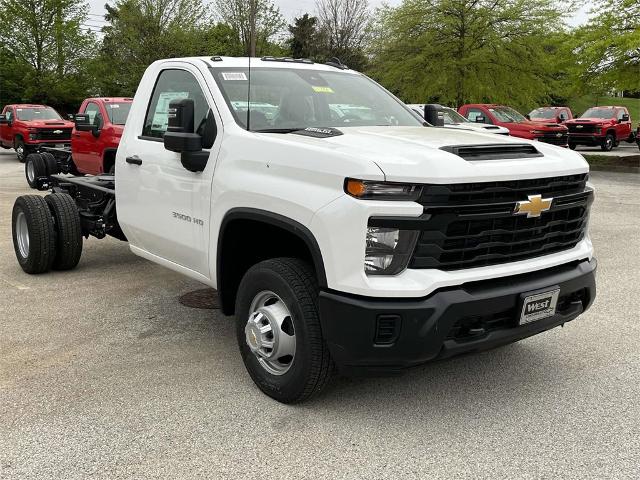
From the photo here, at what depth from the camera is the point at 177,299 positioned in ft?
19.0

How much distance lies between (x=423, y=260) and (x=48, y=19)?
38.8 m

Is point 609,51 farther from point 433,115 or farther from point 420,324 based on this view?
point 420,324

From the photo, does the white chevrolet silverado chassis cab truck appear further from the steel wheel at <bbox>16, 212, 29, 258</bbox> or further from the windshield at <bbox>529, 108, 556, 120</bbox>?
the windshield at <bbox>529, 108, 556, 120</bbox>

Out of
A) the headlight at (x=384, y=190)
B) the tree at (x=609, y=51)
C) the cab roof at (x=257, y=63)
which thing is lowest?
the headlight at (x=384, y=190)

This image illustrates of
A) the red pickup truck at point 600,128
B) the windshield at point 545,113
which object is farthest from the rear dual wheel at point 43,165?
the red pickup truck at point 600,128

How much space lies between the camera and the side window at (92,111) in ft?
39.8

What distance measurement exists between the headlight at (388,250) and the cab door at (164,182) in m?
1.35

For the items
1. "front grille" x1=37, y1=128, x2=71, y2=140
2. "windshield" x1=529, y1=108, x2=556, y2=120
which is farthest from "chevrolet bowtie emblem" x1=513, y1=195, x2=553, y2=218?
"windshield" x1=529, y1=108, x2=556, y2=120

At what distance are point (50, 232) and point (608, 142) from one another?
25550 mm

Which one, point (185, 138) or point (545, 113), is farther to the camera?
point (545, 113)

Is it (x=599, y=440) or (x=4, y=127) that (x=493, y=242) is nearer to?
(x=599, y=440)

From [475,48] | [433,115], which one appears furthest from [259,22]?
[433,115]

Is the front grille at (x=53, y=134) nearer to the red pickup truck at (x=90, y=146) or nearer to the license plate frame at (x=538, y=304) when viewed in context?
the red pickup truck at (x=90, y=146)

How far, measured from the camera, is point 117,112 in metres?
12.0
